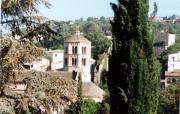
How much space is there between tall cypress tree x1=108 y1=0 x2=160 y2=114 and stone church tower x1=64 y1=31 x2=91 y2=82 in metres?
72.2

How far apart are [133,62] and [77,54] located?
7500 centimetres

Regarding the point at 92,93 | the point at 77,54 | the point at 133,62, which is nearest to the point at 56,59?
the point at 77,54

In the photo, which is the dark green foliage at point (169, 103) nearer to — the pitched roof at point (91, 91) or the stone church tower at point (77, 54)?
the pitched roof at point (91, 91)

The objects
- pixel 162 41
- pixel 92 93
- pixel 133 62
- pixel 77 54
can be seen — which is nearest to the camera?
pixel 133 62

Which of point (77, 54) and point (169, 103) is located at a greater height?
point (77, 54)

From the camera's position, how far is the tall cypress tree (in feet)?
Answer: 55.3

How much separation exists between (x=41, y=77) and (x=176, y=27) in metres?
177

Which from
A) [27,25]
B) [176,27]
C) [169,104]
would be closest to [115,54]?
[27,25]

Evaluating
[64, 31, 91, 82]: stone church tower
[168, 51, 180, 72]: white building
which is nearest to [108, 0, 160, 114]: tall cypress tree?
[64, 31, 91, 82]: stone church tower

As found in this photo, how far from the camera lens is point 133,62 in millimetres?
16875

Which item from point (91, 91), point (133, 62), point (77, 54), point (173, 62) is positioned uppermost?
point (133, 62)

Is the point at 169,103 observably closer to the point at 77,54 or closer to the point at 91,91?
the point at 91,91

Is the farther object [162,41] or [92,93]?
[162,41]

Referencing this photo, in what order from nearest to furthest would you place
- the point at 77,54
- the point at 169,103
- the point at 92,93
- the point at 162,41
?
the point at 169,103 → the point at 92,93 → the point at 77,54 → the point at 162,41
